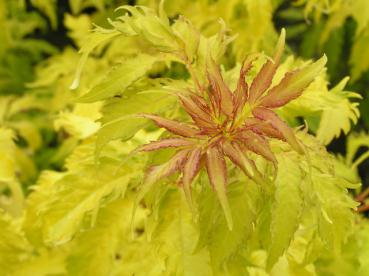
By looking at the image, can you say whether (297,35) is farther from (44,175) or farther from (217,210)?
(217,210)

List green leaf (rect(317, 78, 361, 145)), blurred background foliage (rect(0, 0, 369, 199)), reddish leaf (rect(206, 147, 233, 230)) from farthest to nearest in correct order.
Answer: blurred background foliage (rect(0, 0, 369, 199))
green leaf (rect(317, 78, 361, 145))
reddish leaf (rect(206, 147, 233, 230))

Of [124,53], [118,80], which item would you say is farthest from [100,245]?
[124,53]

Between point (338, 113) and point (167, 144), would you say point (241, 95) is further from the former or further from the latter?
point (338, 113)

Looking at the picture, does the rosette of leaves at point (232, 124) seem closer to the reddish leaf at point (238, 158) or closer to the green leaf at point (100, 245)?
the reddish leaf at point (238, 158)

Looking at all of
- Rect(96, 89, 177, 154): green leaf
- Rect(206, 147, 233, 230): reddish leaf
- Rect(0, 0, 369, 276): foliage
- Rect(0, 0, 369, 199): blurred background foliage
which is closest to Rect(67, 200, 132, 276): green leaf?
Rect(0, 0, 369, 276): foliage

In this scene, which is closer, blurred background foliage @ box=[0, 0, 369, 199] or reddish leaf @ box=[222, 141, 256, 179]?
reddish leaf @ box=[222, 141, 256, 179]

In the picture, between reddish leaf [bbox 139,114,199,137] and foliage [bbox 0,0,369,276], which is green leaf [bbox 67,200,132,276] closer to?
foliage [bbox 0,0,369,276]

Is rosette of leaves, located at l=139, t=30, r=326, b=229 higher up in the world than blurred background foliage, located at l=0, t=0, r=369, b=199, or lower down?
higher up
